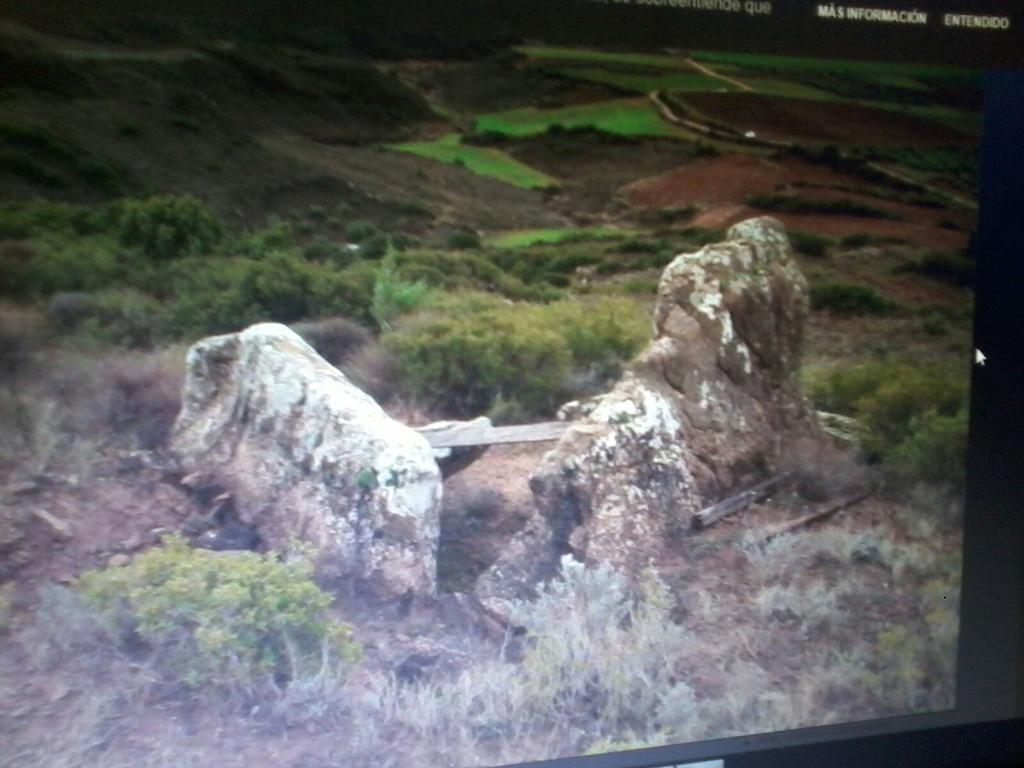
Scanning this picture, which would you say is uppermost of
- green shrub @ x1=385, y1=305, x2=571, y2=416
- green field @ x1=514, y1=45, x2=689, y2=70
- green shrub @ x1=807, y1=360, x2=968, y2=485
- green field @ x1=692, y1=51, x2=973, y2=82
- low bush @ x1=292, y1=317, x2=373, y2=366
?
green field @ x1=514, y1=45, x2=689, y2=70

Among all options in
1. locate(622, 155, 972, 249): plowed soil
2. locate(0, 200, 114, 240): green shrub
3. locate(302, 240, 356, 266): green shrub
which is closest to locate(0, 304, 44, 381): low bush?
locate(0, 200, 114, 240): green shrub

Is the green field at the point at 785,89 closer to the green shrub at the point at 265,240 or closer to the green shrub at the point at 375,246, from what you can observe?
the green shrub at the point at 375,246

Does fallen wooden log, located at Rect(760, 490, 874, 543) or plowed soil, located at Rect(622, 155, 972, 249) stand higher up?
plowed soil, located at Rect(622, 155, 972, 249)

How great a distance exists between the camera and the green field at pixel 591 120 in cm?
230

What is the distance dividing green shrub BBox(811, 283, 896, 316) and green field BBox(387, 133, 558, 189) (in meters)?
0.74

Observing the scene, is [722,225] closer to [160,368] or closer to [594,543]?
[594,543]

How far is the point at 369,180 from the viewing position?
222cm

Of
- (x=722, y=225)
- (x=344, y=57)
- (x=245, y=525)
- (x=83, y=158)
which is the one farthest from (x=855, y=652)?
(x=83, y=158)

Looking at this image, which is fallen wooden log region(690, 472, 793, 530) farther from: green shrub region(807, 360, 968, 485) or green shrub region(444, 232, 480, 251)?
green shrub region(444, 232, 480, 251)

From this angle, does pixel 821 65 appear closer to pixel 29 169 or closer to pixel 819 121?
pixel 819 121

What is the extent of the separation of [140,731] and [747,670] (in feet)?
4.43

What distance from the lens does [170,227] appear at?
2102 millimetres

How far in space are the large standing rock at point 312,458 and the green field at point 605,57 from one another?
0.83 m

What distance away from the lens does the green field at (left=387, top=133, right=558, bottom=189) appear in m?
2.27
